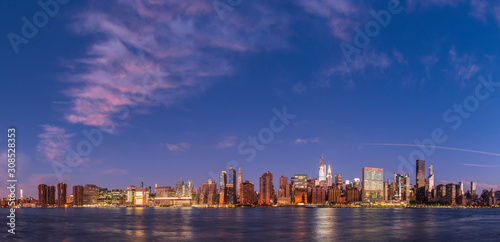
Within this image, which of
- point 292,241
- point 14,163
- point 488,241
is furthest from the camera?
point 488,241

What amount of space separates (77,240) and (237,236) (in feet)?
103

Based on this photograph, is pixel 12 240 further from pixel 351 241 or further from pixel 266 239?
pixel 351 241

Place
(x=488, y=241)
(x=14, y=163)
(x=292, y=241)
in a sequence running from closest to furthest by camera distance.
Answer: (x=14, y=163) < (x=292, y=241) < (x=488, y=241)

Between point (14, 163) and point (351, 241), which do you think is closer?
point (14, 163)

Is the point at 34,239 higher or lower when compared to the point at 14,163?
lower

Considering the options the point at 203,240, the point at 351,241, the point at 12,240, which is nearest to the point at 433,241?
the point at 351,241

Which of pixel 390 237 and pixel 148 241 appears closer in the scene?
pixel 148 241

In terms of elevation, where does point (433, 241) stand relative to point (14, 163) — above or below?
below

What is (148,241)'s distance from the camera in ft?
249

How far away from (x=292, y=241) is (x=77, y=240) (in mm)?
41056

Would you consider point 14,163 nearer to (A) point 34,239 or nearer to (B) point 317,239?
(A) point 34,239

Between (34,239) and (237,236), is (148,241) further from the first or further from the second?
(34,239)

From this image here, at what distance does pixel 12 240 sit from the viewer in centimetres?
7769

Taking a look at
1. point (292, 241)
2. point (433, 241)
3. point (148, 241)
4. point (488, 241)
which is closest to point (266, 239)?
point (292, 241)
